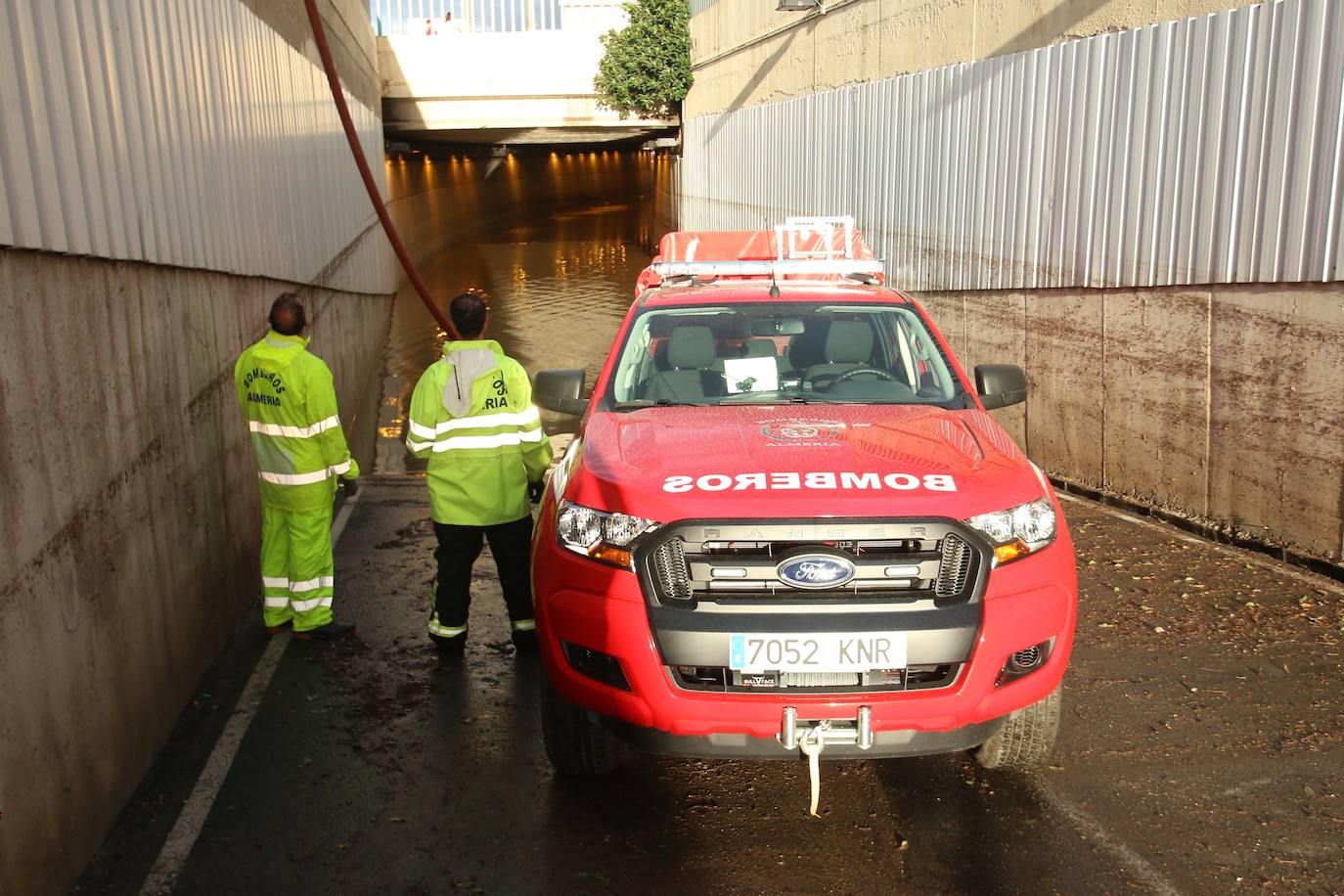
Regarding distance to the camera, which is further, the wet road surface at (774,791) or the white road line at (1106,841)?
the wet road surface at (774,791)

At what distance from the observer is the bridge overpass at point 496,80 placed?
3172 cm

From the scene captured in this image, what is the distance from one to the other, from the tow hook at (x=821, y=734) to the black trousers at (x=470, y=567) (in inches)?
88.4

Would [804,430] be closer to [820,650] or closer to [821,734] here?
[820,650]

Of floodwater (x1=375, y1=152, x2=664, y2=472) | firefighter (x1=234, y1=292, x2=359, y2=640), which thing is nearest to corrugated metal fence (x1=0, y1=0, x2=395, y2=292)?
firefighter (x1=234, y1=292, x2=359, y2=640)

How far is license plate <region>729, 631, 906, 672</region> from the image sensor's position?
3650 millimetres

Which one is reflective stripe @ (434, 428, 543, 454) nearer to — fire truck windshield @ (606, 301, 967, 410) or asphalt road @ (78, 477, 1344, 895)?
fire truck windshield @ (606, 301, 967, 410)

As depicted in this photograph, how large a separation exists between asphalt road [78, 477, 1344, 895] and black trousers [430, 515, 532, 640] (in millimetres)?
237

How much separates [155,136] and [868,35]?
11082 mm

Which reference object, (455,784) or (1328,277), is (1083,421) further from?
(455,784)

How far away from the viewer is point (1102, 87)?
8.58 m

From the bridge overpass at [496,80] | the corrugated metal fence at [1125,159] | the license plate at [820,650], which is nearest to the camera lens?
the license plate at [820,650]

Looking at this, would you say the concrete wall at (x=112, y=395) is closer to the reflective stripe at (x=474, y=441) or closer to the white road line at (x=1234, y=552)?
the reflective stripe at (x=474, y=441)

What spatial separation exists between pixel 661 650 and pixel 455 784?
1276mm

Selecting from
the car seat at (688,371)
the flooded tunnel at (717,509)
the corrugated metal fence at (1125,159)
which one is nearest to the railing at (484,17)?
the corrugated metal fence at (1125,159)
